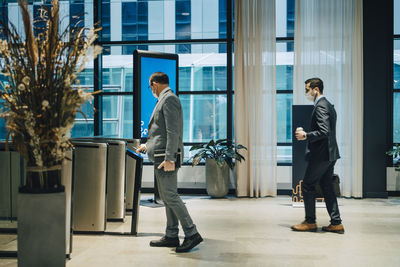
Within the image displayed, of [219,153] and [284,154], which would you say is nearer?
[219,153]

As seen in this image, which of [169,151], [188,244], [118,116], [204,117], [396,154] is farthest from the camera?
[118,116]

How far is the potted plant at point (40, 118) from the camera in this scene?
7.14 ft

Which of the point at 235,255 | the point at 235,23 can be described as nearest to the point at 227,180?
the point at 235,23

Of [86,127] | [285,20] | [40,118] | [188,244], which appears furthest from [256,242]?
[86,127]

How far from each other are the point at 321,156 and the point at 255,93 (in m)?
2.72

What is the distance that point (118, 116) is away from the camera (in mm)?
7652

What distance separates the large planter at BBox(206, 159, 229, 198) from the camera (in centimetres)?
673

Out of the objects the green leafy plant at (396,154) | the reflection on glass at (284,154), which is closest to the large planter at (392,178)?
the green leafy plant at (396,154)

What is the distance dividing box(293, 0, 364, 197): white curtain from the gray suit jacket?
140 inches

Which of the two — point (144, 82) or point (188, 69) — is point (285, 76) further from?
point (144, 82)

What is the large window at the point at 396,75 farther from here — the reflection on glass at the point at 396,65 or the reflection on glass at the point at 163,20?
the reflection on glass at the point at 163,20

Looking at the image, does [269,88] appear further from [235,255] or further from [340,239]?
[235,255]

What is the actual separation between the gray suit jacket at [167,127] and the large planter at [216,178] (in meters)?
2.99

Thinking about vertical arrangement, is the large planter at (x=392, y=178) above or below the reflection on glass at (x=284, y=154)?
below
